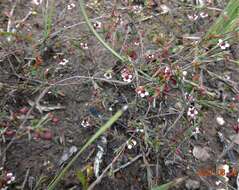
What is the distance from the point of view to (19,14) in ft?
7.09

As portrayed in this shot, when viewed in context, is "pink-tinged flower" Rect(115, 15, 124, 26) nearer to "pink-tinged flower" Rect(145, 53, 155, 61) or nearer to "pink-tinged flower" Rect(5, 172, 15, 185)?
"pink-tinged flower" Rect(145, 53, 155, 61)

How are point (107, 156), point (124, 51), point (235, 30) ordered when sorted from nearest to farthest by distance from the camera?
1. point (107, 156)
2. point (235, 30)
3. point (124, 51)

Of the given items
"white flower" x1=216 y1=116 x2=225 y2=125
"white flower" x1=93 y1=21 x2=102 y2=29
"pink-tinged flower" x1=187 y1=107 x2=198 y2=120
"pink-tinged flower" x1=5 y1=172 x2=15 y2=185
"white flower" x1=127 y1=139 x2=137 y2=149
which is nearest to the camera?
"pink-tinged flower" x1=5 y1=172 x2=15 y2=185

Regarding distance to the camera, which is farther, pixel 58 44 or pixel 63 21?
pixel 63 21

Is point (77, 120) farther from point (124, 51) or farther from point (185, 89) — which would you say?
point (185, 89)

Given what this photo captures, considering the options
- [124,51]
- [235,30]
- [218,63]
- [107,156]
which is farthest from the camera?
[218,63]

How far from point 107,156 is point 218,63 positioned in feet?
3.06

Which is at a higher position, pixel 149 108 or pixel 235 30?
pixel 235 30

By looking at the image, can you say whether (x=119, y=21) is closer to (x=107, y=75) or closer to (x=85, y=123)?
(x=107, y=75)

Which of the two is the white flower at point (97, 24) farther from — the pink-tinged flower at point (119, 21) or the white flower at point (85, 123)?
the white flower at point (85, 123)

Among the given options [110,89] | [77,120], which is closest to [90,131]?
[77,120]

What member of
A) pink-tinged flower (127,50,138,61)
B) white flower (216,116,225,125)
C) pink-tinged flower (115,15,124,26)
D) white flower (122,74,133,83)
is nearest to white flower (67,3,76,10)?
pink-tinged flower (115,15,124,26)

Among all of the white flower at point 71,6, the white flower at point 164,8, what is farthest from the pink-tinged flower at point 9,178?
the white flower at point 164,8

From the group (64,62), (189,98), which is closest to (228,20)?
(189,98)
